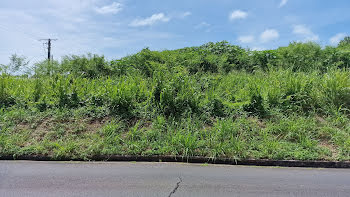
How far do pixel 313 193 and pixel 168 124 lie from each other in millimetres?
3214

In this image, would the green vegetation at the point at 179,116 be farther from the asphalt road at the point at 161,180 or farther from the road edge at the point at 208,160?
the asphalt road at the point at 161,180

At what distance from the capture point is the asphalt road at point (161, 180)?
10.6 feet

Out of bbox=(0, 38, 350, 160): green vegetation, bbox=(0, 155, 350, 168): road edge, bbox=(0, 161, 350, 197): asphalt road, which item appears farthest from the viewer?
bbox=(0, 38, 350, 160): green vegetation

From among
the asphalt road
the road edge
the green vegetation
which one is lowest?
the asphalt road

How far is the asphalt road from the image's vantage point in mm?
3234

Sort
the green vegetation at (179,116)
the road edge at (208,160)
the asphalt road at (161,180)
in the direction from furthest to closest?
1. the green vegetation at (179,116)
2. the road edge at (208,160)
3. the asphalt road at (161,180)

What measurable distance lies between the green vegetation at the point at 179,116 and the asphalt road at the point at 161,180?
1.28ft

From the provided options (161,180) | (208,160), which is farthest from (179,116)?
(161,180)

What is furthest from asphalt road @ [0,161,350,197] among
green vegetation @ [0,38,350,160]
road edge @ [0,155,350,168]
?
green vegetation @ [0,38,350,160]

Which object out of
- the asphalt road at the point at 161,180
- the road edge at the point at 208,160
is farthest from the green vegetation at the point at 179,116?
the asphalt road at the point at 161,180

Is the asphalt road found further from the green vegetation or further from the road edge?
the green vegetation

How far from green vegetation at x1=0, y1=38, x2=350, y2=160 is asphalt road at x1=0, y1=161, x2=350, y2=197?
0.39 metres

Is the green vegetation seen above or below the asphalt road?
above

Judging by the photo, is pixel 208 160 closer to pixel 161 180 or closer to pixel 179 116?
pixel 161 180
